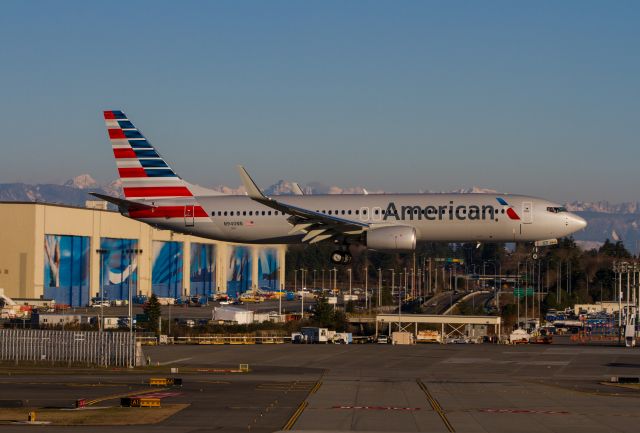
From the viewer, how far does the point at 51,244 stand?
162625 millimetres

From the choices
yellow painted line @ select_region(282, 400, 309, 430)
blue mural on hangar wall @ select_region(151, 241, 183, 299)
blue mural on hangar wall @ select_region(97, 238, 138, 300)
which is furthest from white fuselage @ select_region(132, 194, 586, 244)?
blue mural on hangar wall @ select_region(151, 241, 183, 299)

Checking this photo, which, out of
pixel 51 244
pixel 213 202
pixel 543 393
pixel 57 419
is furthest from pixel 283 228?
pixel 51 244

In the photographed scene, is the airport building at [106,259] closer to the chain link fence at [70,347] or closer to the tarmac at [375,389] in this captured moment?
the tarmac at [375,389]

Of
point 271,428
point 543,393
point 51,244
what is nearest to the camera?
point 271,428

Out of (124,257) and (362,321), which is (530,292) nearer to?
(362,321)

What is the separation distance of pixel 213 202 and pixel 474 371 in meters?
27.7

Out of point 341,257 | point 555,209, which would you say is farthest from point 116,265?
point 555,209

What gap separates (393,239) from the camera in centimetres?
7894

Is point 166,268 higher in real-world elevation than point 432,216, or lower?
lower

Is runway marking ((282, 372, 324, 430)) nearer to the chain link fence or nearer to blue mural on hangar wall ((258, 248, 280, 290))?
the chain link fence

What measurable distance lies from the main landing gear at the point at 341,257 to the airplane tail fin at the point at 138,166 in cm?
1285

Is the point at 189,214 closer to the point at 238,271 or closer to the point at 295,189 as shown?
the point at 295,189

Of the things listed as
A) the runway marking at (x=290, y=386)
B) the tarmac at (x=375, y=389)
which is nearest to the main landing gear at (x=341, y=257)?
the tarmac at (x=375, y=389)

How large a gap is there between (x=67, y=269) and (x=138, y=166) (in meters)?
83.5
